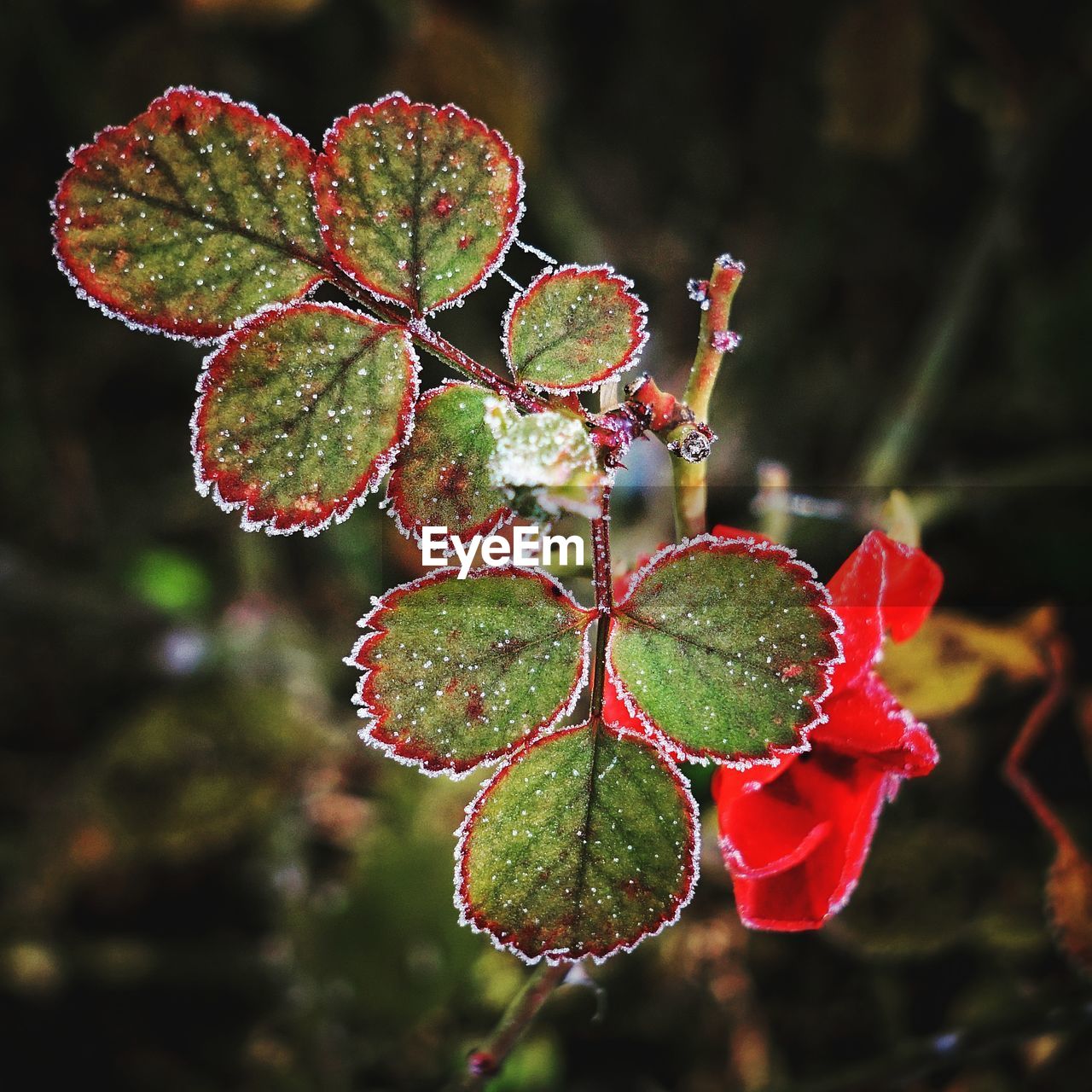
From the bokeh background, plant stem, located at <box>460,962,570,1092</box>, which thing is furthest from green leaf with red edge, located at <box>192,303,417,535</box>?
the bokeh background

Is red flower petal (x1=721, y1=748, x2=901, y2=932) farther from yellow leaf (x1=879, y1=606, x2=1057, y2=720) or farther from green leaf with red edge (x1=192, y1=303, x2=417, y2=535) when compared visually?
yellow leaf (x1=879, y1=606, x2=1057, y2=720)

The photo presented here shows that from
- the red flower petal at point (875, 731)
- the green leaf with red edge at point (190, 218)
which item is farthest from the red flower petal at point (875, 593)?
the green leaf with red edge at point (190, 218)

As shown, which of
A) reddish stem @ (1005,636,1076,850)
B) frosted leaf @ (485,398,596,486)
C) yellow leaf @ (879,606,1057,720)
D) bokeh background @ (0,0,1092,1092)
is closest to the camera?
frosted leaf @ (485,398,596,486)

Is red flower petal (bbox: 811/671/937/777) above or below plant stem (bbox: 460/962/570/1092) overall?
above

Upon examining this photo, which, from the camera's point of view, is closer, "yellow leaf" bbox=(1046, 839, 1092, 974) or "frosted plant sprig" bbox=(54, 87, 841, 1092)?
"frosted plant sprig" bbox=(54, 87, 841, 1092)

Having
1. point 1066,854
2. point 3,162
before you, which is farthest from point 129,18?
point 1066,854

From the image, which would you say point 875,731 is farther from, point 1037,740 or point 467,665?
point 1037,740

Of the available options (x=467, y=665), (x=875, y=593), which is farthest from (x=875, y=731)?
(x=467, y=665)
